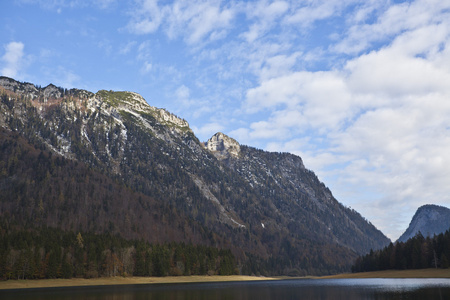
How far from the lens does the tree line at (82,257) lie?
140 meters

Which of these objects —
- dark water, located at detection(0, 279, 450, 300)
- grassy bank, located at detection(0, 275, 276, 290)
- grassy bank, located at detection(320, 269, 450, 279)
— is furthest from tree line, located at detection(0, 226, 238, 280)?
grassy bank, located at detection(320, 269, 450, 279)

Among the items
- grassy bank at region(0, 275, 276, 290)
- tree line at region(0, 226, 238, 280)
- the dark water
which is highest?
tree line at region(0, 226, 238, 280)

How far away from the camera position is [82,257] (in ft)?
519

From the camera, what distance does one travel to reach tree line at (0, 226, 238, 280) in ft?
458

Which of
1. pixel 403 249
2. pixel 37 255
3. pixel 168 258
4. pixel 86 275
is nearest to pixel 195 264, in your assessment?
pixel 168 258

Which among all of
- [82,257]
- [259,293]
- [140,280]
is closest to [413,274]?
[259,293]

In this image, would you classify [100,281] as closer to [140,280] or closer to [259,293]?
[140,280]

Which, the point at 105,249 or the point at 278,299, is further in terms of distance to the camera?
the point at 105,249

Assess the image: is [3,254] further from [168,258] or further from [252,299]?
[252,299]

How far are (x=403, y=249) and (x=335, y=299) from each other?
129m

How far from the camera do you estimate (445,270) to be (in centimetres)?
15262

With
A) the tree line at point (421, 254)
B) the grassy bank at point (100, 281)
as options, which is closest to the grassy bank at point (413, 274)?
the tree line at point (421, 254)

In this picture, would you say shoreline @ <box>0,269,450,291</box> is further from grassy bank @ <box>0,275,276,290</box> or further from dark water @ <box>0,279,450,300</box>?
dark water @ <box>0,279,450,300</box>

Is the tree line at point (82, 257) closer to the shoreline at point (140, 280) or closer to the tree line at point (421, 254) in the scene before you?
the shoreline at point (140, 280)
